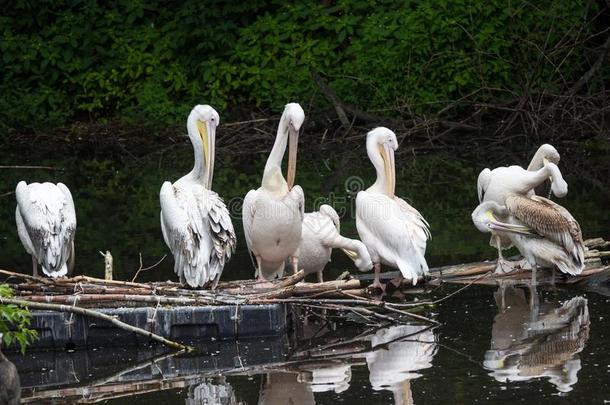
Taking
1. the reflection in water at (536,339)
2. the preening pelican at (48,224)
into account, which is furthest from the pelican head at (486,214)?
the preening pelican at (48,224)

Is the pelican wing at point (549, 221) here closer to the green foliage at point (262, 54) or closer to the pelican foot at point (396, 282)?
the pelican foot at point (396, 282)

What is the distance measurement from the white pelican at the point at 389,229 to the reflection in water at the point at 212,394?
2159mm

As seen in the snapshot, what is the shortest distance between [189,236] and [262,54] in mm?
10839

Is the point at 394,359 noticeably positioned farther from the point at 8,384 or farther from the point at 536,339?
the point at 8,384

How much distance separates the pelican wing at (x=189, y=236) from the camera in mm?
7348

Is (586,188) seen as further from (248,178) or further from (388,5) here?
(388,5)

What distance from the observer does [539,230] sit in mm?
8156

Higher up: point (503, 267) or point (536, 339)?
point (503, 267)

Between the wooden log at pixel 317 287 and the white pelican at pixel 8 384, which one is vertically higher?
the wooden log at pixel 317 287

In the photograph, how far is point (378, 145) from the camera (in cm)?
879

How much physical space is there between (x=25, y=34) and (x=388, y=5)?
5483 mm

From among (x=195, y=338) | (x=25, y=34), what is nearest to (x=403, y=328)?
(x=195, y=338)

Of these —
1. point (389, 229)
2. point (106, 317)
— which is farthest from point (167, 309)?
point (389, 229)

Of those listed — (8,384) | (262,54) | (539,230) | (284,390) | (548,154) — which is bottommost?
(284,390)
